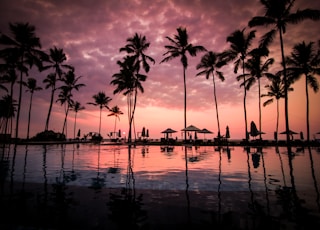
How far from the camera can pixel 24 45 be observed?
28.5 metres

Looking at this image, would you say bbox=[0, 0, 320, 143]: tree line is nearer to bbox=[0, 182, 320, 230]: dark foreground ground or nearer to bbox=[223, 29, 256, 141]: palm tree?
bbox=[223, 29, 256, 141]: palm tree

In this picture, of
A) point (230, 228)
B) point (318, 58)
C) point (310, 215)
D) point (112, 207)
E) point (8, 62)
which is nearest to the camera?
point (230, 228)

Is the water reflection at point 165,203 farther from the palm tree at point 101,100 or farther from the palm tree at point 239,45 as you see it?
the palm tree at point 101,100

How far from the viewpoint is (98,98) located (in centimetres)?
5691

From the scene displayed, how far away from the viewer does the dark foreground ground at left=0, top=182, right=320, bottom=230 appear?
2625mm

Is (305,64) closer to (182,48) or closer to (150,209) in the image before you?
(182,48)

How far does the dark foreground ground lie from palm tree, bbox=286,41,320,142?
97.2 feet

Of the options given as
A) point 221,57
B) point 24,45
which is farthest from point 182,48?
point 24,45

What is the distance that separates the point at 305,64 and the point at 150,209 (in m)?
33.2

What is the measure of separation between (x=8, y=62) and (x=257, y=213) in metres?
37.3

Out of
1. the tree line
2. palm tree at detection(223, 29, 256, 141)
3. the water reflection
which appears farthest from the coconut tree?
the water reflection

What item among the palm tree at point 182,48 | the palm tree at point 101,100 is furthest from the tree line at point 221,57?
the palm tree at point 101,100

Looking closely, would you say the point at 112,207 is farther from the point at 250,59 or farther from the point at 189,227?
the point at 250,59

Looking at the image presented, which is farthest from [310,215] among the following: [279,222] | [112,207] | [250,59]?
[250,59]
